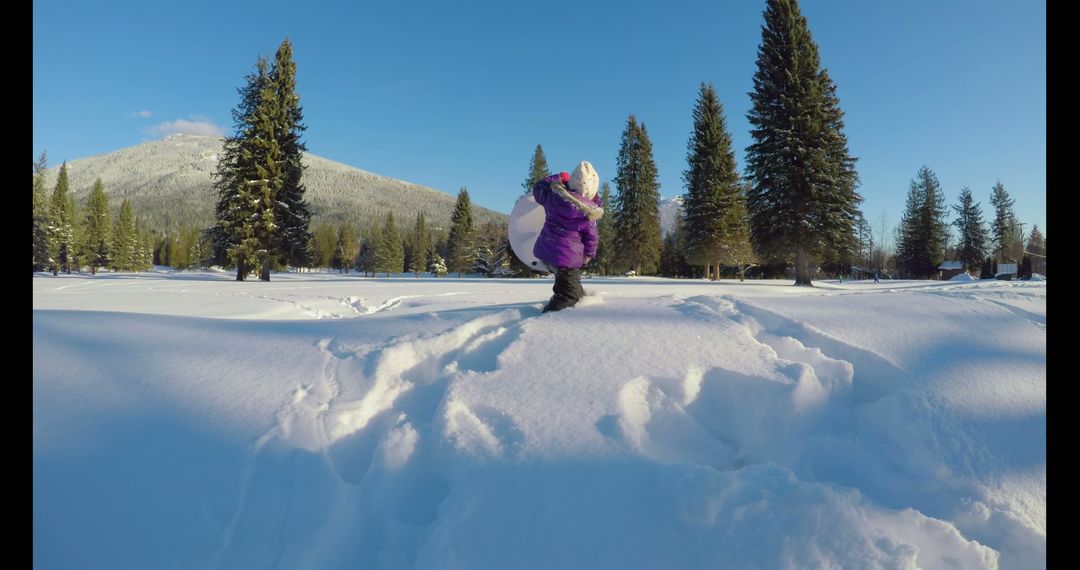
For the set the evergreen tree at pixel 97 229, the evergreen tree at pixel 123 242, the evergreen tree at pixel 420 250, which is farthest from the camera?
the evergreen tree at pixel 420 250

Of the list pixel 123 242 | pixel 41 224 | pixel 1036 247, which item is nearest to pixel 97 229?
pixel 123 242

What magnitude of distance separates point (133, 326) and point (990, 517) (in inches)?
199

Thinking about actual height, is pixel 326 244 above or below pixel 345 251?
above

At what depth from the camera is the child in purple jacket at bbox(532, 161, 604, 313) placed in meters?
4.00

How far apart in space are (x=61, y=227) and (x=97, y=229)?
36.7ft

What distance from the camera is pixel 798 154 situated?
632 inches

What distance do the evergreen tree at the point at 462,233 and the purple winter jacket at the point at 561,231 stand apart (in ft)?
119

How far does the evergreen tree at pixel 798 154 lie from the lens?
16.0 metres

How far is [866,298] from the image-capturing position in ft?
11.9

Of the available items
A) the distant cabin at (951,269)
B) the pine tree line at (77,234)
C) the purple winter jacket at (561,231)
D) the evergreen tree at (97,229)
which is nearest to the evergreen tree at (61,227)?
the pine tree line at (77,234)

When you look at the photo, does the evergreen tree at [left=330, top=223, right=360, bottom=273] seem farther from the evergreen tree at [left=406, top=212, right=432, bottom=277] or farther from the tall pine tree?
the tall pine tree

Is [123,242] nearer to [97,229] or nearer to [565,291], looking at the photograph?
[97,229]

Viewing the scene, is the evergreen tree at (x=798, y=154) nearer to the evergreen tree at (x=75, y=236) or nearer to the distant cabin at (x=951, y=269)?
the distant cabin at (x=951, y=269)

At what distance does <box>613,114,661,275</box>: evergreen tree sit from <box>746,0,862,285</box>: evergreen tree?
43.2ft
